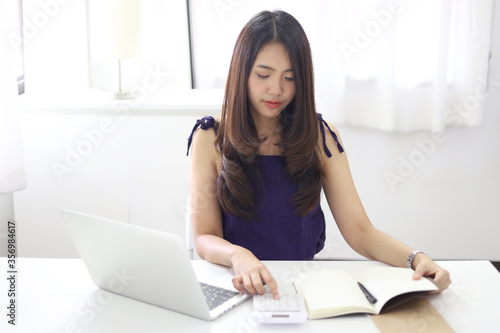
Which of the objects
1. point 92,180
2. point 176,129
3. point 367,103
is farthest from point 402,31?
point 92,180

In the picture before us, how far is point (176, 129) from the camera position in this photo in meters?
2.84

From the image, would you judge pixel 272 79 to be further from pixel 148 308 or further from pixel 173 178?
pixel 173 178

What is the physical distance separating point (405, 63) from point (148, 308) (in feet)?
7.17

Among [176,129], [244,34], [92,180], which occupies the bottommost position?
[92,180]

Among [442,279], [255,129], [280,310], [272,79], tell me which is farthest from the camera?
[255,129]

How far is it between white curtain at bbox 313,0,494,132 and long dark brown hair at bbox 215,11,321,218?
1348 millimetres

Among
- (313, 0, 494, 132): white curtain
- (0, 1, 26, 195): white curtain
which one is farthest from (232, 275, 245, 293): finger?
(313, 0, 494, 132): white curtain

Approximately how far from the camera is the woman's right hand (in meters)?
1.40

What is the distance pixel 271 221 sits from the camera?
74.5 inches

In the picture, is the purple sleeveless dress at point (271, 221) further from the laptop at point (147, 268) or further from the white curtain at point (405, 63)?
the white curtain at point (405, 63)

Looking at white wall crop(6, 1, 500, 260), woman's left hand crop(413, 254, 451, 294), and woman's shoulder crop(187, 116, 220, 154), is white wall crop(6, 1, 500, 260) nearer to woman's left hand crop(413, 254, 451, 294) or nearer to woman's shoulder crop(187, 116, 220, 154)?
woman's shoulder crop(187, 116, 220, 154)

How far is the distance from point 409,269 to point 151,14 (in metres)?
2.08

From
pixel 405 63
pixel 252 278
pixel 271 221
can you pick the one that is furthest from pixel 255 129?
pixel 405 63

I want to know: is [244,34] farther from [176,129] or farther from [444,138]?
[444,138]
